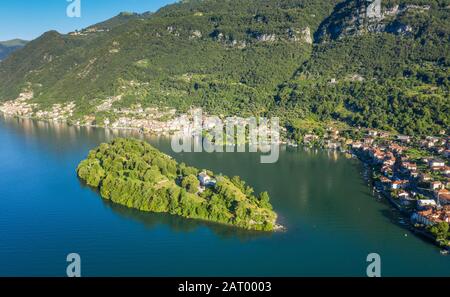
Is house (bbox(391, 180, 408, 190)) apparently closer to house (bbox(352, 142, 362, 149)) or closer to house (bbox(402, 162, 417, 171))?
house (bbox(402, 162, 417, 171))

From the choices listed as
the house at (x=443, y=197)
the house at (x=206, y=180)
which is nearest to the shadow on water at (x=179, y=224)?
the house at (x=206, y=180)

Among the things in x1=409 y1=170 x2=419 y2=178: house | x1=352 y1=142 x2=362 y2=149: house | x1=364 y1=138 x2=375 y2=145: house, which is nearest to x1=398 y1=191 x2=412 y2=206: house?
x1=409 y1=170 x2=419 y2=178: house

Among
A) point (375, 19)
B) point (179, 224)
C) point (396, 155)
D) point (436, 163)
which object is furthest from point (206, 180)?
point (375, 19)

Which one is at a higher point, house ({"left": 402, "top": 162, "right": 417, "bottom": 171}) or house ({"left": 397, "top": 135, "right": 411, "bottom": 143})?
house ({"left": 397, "top": 135, "right": 411, "bottom": 143})

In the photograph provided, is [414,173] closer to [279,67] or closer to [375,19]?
[279,67]

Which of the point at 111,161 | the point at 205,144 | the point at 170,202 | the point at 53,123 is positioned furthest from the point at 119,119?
the point at 170,202
